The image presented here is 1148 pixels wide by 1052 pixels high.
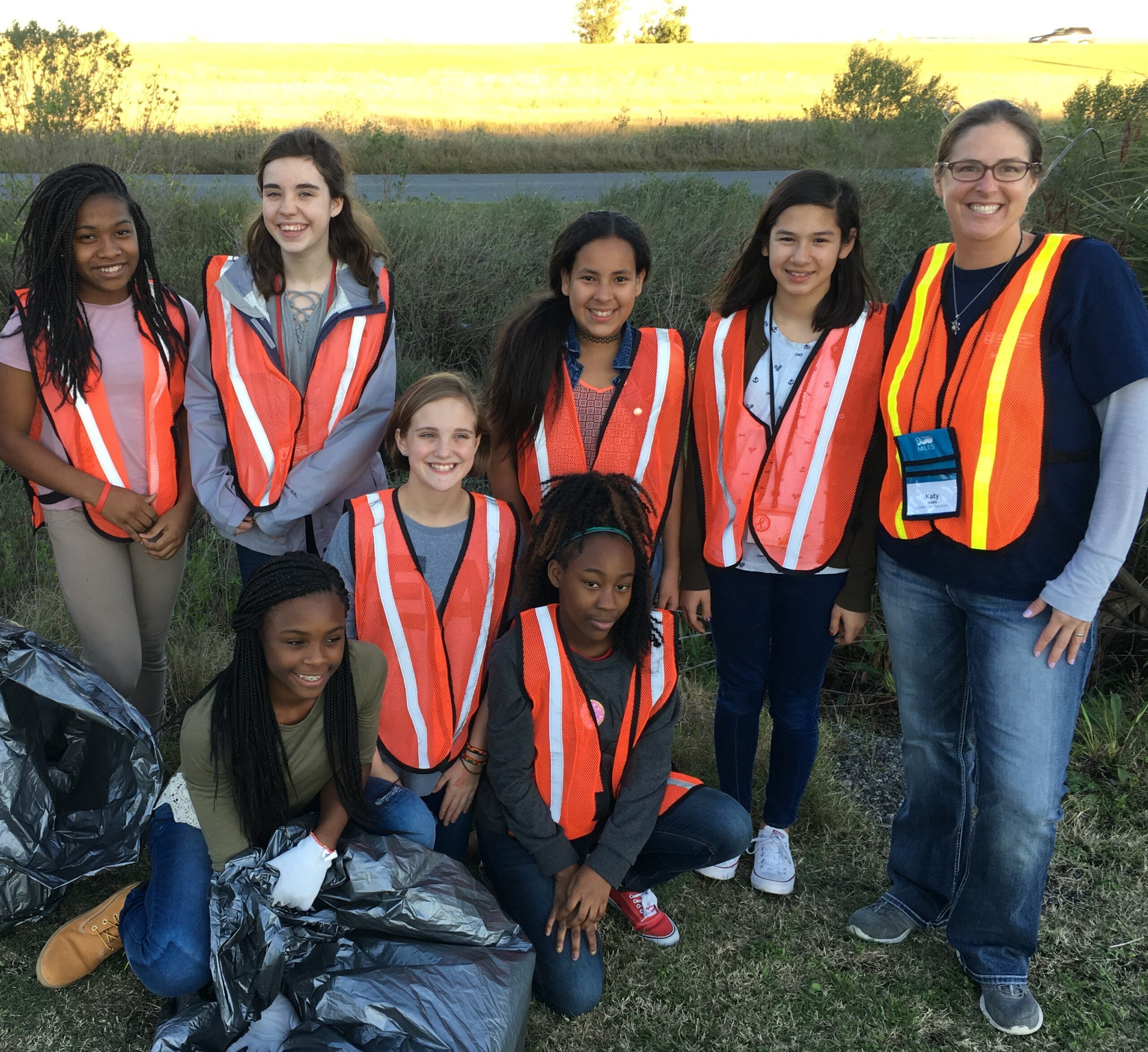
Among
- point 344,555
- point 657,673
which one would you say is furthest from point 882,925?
point 344,555

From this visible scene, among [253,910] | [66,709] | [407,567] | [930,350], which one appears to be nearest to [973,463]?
[930,350]

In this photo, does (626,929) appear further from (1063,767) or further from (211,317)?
(211,317)

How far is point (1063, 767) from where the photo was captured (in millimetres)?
2469

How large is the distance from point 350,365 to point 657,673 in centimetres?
129

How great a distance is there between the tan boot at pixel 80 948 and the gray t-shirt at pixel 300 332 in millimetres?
1515

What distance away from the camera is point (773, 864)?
10.2 feet

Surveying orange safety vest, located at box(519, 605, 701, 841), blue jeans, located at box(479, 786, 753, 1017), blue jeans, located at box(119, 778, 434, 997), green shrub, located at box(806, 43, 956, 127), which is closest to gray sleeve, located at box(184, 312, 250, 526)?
blue jeans, located at box(119, 778, 434, 997)

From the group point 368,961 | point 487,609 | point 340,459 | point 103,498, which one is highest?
point 340,459

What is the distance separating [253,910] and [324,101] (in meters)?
24.9

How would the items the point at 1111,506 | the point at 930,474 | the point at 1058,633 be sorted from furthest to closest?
the point at 930,474 → the point at 1058,633 → the point at 1111,506

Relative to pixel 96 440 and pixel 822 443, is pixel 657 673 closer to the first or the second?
pixel 822 443

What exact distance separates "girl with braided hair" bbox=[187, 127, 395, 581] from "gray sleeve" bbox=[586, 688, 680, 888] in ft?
3.72

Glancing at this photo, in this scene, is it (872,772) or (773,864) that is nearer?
(773,864)

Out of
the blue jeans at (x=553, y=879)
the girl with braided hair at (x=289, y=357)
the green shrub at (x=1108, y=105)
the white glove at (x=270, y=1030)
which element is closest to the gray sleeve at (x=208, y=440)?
the girl with braided hair at (x=289, y=357)
